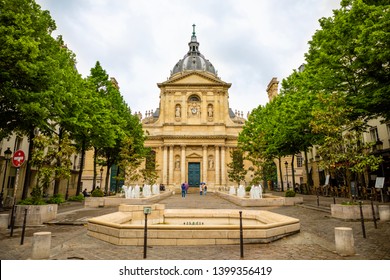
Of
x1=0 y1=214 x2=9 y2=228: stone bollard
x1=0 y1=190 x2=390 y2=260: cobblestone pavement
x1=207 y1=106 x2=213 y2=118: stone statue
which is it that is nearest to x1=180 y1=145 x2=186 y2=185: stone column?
x1=207 y1=106 x2=213 y2=118: stone statue

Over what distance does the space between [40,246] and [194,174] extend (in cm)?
4378

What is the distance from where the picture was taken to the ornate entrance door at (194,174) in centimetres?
4888

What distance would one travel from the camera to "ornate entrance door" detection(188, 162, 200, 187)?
160 feet

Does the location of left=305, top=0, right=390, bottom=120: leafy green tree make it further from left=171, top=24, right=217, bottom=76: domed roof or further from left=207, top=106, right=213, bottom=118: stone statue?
left=171, top=24, right=217, bottom=76: domed roof

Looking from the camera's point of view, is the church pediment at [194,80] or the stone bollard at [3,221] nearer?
the stone bollard at [3,221]

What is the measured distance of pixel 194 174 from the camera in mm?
49438

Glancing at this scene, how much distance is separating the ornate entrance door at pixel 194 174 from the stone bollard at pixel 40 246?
4320 centimetres

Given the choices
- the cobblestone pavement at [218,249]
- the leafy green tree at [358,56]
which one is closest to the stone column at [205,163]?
the leafy green tree at [358,56]

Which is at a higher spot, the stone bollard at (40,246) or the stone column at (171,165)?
the stone column at (171,165)

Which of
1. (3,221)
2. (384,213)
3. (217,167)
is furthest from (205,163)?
(3,221)

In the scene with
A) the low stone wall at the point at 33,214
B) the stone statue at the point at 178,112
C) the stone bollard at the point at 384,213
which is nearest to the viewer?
the stone bollard at the point at 384,213

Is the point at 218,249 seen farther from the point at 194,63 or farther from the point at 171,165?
the point at 194,63

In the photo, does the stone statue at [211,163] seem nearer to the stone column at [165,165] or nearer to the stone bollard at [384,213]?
the stone column at [165,165]
